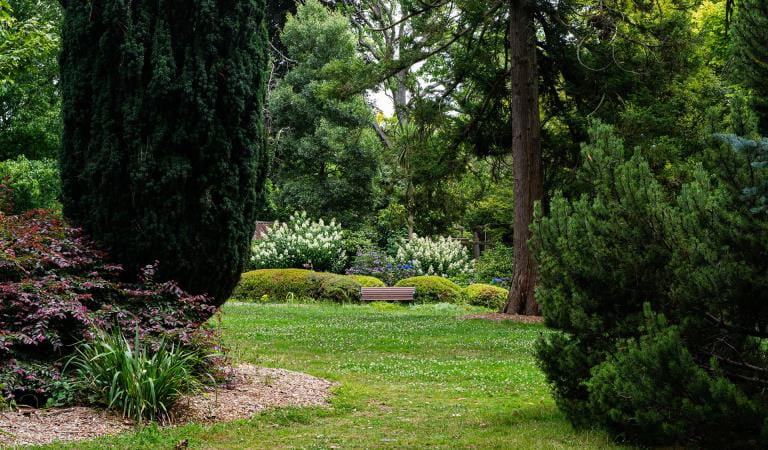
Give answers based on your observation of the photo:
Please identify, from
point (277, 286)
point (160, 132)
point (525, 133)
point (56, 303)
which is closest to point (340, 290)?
point (277, 286)

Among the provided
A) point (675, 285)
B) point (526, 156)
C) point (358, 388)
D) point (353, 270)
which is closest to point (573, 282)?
point (675, 285)

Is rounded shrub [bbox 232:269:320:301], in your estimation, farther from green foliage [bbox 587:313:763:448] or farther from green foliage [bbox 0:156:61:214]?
green foliage [bbox 587:313:763:448]

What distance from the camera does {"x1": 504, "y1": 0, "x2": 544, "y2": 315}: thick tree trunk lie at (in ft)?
49.6

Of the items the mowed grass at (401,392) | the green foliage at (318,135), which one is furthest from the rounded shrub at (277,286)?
the green foliage at (318,135)

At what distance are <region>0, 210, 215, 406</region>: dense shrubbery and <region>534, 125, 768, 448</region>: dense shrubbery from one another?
11.0ft

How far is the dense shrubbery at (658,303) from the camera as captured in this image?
13.5ft

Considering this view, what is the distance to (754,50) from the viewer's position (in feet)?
15.6

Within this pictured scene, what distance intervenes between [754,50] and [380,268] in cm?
2018

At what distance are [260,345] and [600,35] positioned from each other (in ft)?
32.7

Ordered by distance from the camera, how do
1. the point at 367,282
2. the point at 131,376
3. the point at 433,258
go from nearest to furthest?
the point at 131,376, the point at 367,282, the point at 433,258

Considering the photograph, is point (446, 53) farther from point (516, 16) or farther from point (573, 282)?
point (573, 282)

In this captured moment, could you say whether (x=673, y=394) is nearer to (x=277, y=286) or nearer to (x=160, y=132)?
(x=160, y=132)

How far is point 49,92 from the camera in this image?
22375 millimetres

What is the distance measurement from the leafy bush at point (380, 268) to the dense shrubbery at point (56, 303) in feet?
57.1
